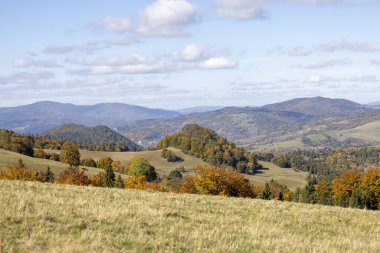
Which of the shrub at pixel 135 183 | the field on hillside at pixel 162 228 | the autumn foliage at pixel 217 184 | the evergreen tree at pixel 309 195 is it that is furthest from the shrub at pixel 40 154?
the field on hillside at pixel 162 228

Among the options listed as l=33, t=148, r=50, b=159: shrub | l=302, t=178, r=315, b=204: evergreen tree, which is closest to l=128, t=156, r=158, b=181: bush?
l=33, t=148, r=50, b=159: shrub

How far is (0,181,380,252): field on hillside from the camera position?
41.0 feet

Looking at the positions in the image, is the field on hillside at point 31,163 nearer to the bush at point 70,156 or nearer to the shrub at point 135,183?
the bush at point 70,156

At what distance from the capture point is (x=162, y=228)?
50.8ft

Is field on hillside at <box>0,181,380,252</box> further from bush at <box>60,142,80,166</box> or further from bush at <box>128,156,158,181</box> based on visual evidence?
bush at <box>128,156,158,181</box>

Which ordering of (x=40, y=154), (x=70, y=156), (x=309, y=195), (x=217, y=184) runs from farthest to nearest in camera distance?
(x=40, y=154) < (x=70, y=156) < (x=309, y=195) < (x=217, y=184)

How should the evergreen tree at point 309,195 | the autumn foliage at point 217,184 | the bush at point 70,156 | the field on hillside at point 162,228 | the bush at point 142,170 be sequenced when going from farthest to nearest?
1. the bush at point 142,170
2. the bush at point 70,156
3. the evergreen tree at point 309,195
4. the autumn foliage at point 217,184
5. the field on hillside at point 162,228

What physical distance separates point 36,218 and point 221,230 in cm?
711

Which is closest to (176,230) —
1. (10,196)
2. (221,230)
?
(221,230)

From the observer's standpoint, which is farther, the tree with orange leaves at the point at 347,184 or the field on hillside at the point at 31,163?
the field on hillside at the point at 31,163

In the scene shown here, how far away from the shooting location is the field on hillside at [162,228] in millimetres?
12484

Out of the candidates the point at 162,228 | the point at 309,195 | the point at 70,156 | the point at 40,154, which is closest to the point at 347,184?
the point at 309,195

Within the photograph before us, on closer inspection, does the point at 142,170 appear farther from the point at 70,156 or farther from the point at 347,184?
the point at 347,184

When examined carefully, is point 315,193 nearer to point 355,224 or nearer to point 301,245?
point 355,224
